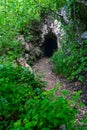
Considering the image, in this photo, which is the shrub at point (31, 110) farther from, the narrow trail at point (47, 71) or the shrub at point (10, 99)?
the narrow trail at point (47, 71)

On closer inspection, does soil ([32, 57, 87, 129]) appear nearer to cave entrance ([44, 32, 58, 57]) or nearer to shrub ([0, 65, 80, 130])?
cave entrance ([44, 32, 58, 57])

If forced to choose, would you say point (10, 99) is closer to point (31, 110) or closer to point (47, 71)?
point (31, 110)

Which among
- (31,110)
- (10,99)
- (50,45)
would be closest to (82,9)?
(50,45)

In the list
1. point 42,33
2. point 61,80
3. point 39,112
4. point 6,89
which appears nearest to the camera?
point 39,112

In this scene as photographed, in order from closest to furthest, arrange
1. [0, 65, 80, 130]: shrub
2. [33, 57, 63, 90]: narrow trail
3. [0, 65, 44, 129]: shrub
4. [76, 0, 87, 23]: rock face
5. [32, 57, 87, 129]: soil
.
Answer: [0, 65, 80, 130]: shrub
[0, 65, 44, 129]: shrub
[32, 57, 87, 129]: soil
[76, 0, 87, 23]: rock face
[33, 57, 63, 90]: narrow trail

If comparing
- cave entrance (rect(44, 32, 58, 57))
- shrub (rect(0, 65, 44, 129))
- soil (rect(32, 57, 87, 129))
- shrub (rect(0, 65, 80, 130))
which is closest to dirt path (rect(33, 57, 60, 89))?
soil (rect(32, 57, 87, 129))

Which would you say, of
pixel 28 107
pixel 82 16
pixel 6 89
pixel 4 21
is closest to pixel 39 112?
pixel 28 107

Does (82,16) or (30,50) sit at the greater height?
(82,16)

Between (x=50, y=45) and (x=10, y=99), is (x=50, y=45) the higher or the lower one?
the lower one

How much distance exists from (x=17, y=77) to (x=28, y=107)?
1.91 m

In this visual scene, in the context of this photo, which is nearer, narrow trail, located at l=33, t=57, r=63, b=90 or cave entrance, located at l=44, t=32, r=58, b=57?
narrow trail, located at l=33, t=57, r=63, b=90

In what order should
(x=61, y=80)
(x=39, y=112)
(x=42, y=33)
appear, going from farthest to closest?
(x=42, y=33), (x=61, y=80), (x=39, y=112)

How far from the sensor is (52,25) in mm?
10867

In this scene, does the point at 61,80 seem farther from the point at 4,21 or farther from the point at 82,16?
the point at 4,21
